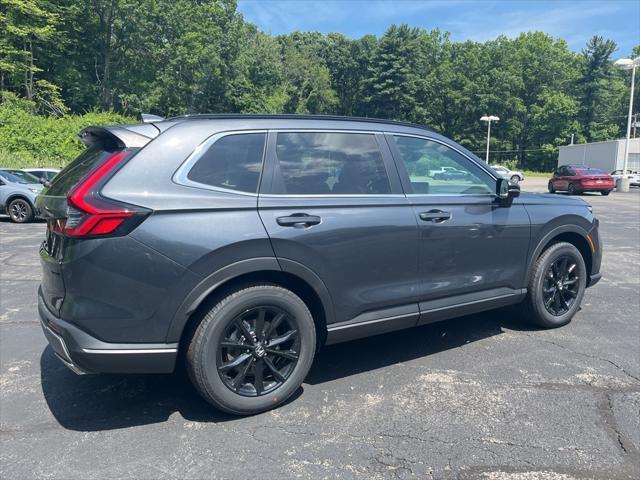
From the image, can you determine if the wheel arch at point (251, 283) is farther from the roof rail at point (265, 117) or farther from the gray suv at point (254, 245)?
the roof rail at point (265, 117)

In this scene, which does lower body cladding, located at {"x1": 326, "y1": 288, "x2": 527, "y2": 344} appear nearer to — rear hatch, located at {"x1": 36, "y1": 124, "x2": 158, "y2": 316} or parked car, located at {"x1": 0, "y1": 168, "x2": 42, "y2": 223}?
rear hatch, located at {"x1": 36, "y1": 124, "x2": 158, "y2": 316}

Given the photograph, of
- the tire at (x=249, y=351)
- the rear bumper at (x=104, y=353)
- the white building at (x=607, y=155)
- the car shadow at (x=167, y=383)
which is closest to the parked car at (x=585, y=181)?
the white building at (x=607, y=155)

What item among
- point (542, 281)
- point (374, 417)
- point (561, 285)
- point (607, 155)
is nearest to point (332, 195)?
point (374, 417)

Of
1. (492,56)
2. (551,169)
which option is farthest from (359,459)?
(492,56)

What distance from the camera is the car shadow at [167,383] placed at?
10.3 ft

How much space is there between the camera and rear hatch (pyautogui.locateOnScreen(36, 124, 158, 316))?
8.84 ft

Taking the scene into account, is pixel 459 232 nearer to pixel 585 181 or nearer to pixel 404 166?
pixel 404 166

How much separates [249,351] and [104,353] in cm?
83

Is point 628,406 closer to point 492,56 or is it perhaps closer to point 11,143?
point 11,143

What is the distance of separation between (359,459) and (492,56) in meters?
79.4

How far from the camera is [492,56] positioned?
72.6m

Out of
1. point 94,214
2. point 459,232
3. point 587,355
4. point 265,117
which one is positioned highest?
point 265,117

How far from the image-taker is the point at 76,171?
312cm

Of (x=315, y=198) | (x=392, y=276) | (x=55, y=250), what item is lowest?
(x=392, y=276)
